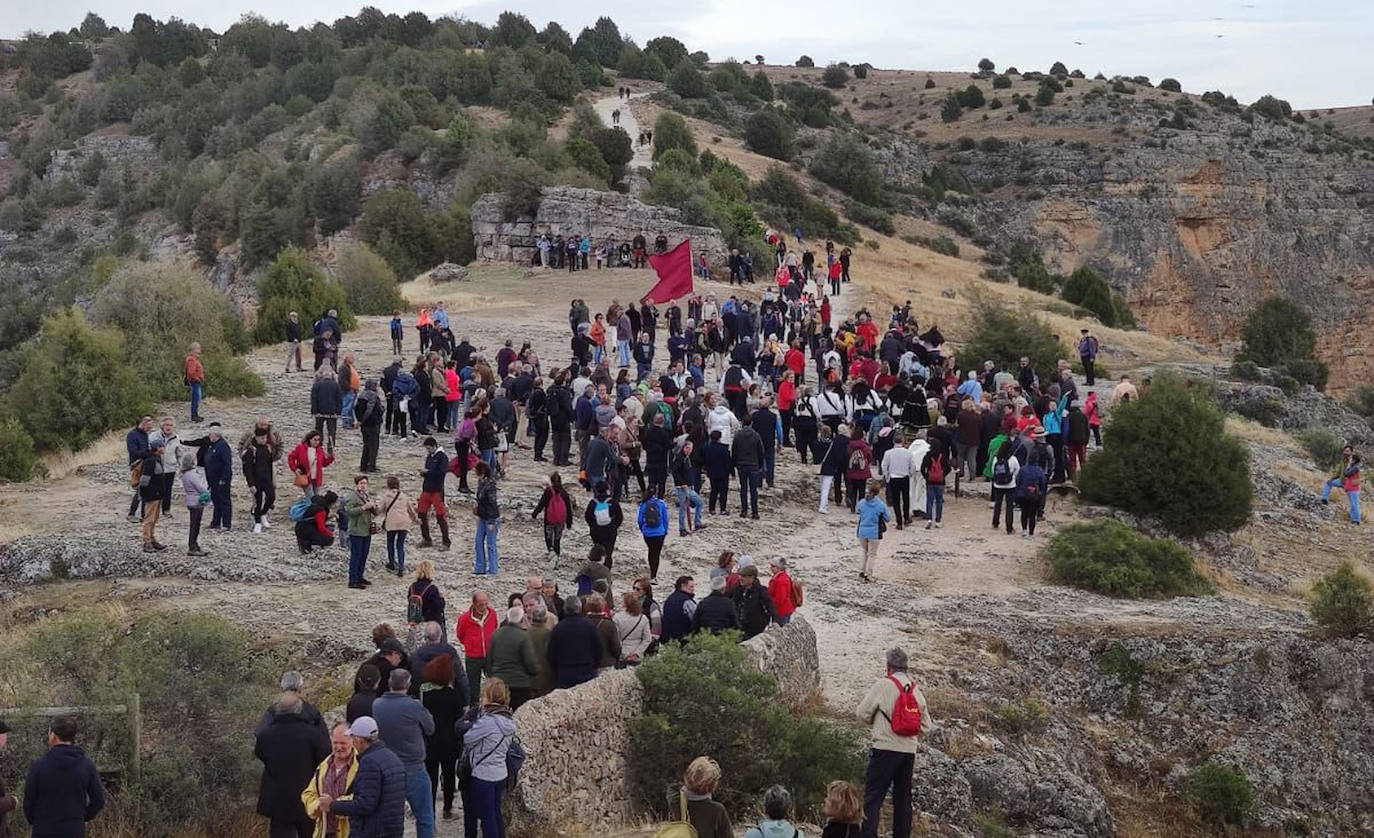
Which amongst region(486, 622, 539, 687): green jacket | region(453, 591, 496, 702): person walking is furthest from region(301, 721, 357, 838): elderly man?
region(453, 591, 496, 702): person walking

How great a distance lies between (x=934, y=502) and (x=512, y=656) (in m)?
11.5

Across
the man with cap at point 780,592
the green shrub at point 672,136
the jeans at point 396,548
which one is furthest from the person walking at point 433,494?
the green shrub at point 672,136

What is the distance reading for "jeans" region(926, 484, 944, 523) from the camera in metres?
22.4

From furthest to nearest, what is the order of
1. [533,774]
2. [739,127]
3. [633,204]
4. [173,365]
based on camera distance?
[739,127], [633,204], [173,365], [533,774]

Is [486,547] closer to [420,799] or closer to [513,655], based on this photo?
[513,655]

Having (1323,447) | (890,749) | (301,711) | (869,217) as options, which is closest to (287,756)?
(301,711)

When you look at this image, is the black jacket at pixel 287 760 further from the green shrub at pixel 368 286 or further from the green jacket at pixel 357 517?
the green shrub at pixel 368 286

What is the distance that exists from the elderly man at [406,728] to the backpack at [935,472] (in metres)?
13.0

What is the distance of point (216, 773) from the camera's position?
460 inches

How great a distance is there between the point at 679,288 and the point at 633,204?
56.2ft

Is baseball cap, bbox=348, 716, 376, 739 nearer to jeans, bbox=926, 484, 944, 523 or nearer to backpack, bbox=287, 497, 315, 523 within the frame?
backpack, bbox=287, 497, 315, 523

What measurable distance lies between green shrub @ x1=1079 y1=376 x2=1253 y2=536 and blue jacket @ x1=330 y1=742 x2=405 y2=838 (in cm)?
1777

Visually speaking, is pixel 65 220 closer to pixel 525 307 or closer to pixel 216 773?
pixel 525 307

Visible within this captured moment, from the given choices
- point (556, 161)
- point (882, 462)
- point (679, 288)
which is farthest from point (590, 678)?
point (556, 161)
